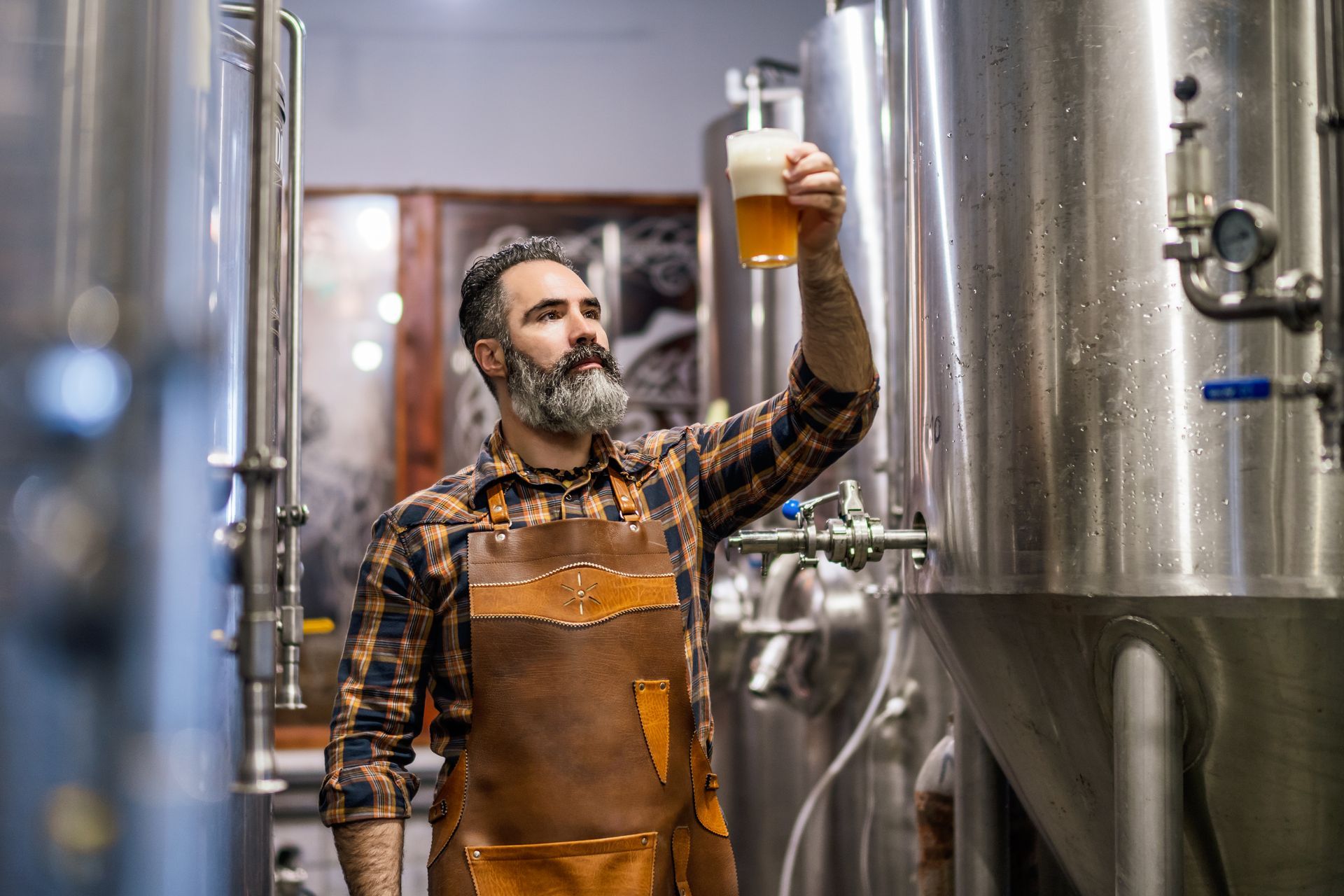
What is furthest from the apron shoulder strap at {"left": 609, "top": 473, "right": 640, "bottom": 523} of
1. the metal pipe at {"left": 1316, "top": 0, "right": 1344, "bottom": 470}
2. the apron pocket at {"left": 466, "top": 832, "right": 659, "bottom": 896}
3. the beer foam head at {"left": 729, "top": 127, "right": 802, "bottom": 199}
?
the metal pipe at {"left": 1316, "top": 0, "right": 1344, "bottom": 470}

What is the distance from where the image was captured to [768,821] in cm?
335

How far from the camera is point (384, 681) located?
1915 mm

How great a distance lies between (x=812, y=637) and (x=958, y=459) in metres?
1.47

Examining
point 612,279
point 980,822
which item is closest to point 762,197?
point 980,822

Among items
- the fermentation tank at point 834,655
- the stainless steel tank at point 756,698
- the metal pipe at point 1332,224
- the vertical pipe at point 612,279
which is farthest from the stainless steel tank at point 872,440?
the vertical pipe at point 612,279

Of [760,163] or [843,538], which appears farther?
[843,538]

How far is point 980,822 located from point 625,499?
698 millimetres

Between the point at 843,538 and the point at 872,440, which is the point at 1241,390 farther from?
the point at 872,440

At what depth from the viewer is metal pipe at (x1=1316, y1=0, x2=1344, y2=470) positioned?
1075 millimetres

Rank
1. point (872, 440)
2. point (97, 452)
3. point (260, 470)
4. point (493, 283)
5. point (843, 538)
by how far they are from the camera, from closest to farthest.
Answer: point (97, 452) → point (260, 470) → point (843, 538) → point (493, 283) → point (872, 440)

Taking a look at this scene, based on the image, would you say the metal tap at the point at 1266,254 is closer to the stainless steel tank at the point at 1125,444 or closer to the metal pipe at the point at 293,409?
the stainless steel tank at the point at 1125,444

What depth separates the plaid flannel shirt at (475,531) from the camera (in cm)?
190

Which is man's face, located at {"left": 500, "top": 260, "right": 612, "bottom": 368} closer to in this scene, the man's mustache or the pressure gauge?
the man's mustache

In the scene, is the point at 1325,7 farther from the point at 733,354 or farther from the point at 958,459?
the point at 733,354
